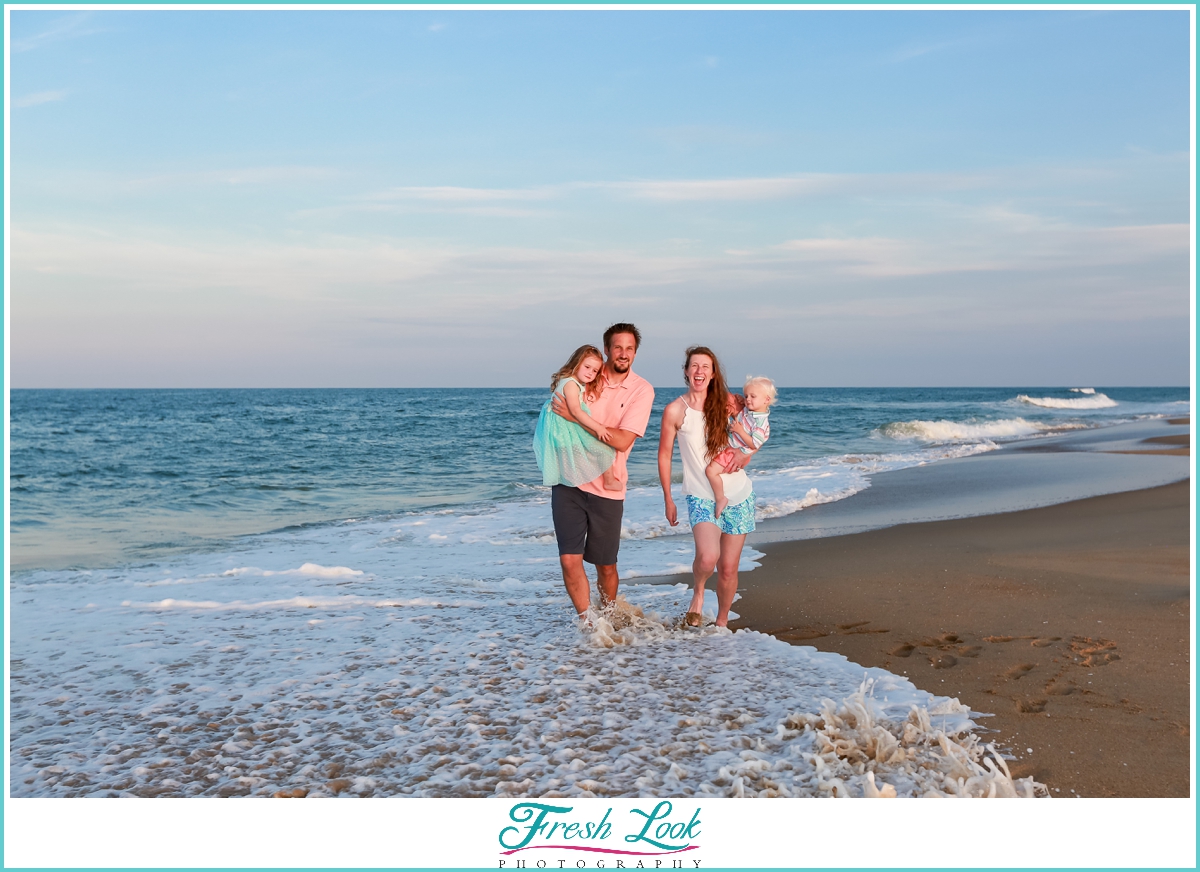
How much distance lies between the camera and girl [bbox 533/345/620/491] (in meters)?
5.29

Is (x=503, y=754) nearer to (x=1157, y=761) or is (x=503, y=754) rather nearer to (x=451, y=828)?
(x=451, y=828)

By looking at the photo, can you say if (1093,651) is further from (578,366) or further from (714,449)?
(578,366)

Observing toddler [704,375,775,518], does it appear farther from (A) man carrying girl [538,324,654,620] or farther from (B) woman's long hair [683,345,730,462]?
(A) man carrying girl [538,324,654,620]

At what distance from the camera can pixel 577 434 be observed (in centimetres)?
537

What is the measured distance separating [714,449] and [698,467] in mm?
182

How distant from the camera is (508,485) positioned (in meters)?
15.2

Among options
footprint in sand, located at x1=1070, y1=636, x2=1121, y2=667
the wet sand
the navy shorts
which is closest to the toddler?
the navy shorts

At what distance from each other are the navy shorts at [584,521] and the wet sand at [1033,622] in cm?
122

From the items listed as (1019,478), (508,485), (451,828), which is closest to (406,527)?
(508,485)

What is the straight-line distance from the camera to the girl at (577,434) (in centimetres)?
529

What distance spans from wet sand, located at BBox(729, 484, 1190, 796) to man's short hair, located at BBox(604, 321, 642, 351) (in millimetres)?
2186

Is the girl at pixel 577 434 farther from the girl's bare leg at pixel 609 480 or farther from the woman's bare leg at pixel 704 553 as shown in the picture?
the woman's bare leg at pixel 704 553

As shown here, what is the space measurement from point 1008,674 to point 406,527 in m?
7.85

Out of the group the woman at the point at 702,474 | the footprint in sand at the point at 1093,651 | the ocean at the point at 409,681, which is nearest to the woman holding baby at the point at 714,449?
the woman at the point at 702,474
